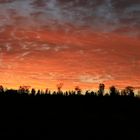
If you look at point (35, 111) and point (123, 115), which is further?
point (123, 115)

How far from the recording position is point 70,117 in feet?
187

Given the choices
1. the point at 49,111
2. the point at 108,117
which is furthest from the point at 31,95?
the point at 108,117

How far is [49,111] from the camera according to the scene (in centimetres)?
5725

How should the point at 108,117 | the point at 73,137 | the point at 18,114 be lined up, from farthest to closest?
the point at 108,117 < the point at 18,114 < the point at 73,137

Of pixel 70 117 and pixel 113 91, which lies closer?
pixel 70 117

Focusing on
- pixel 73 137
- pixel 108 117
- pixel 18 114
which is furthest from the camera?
pixel 108 117

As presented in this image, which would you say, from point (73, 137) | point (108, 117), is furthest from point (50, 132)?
point (108, 117)

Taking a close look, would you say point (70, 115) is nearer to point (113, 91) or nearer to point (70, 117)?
point (70, 117)

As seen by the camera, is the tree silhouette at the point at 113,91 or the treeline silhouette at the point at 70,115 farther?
the tree silhouette at the point at 113,91

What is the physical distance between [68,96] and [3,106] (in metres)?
9.48

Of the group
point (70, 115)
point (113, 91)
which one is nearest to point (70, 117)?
point (70, 115)

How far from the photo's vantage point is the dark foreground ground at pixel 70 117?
51.6 m

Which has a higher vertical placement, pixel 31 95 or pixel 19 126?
pixel 31 95

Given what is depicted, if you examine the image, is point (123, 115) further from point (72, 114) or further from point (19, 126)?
point (19, 126)
